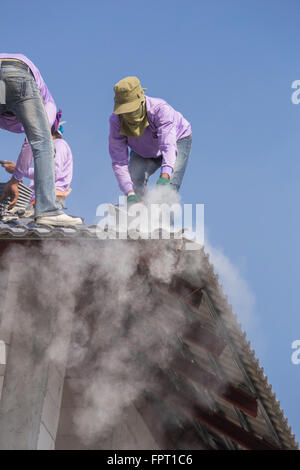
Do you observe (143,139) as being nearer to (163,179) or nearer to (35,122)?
(163,179)

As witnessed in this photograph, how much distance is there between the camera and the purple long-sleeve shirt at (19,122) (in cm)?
459

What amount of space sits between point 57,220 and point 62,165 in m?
2.80

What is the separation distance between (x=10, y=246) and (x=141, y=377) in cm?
253

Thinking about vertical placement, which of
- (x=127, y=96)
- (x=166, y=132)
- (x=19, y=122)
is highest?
(x=127, y=96)

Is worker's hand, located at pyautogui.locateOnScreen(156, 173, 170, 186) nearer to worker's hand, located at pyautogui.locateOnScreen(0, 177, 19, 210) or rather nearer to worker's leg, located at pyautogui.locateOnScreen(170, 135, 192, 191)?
worker's leg, located at pyautogui.locateOnScreen(170, 135, 192, 191)

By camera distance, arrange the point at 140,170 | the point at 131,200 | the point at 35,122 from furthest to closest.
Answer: the point at 140,170, the point at 131,200, the point at 35,122

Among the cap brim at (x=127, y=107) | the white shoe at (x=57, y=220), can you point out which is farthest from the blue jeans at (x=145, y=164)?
the white shoe at (x=57, y=220)

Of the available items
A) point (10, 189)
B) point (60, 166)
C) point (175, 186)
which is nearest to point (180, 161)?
point (175, 186)

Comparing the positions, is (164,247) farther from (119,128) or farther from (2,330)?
(119,128)

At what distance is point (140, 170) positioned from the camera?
5.94 metres

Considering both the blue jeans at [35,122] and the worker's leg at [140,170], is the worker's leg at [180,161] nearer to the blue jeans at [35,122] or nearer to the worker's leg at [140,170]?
the worker's leg at [140,170]

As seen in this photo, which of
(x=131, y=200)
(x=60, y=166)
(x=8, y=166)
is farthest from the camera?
(x=8, y=166)

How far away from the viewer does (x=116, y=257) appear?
3.56m
